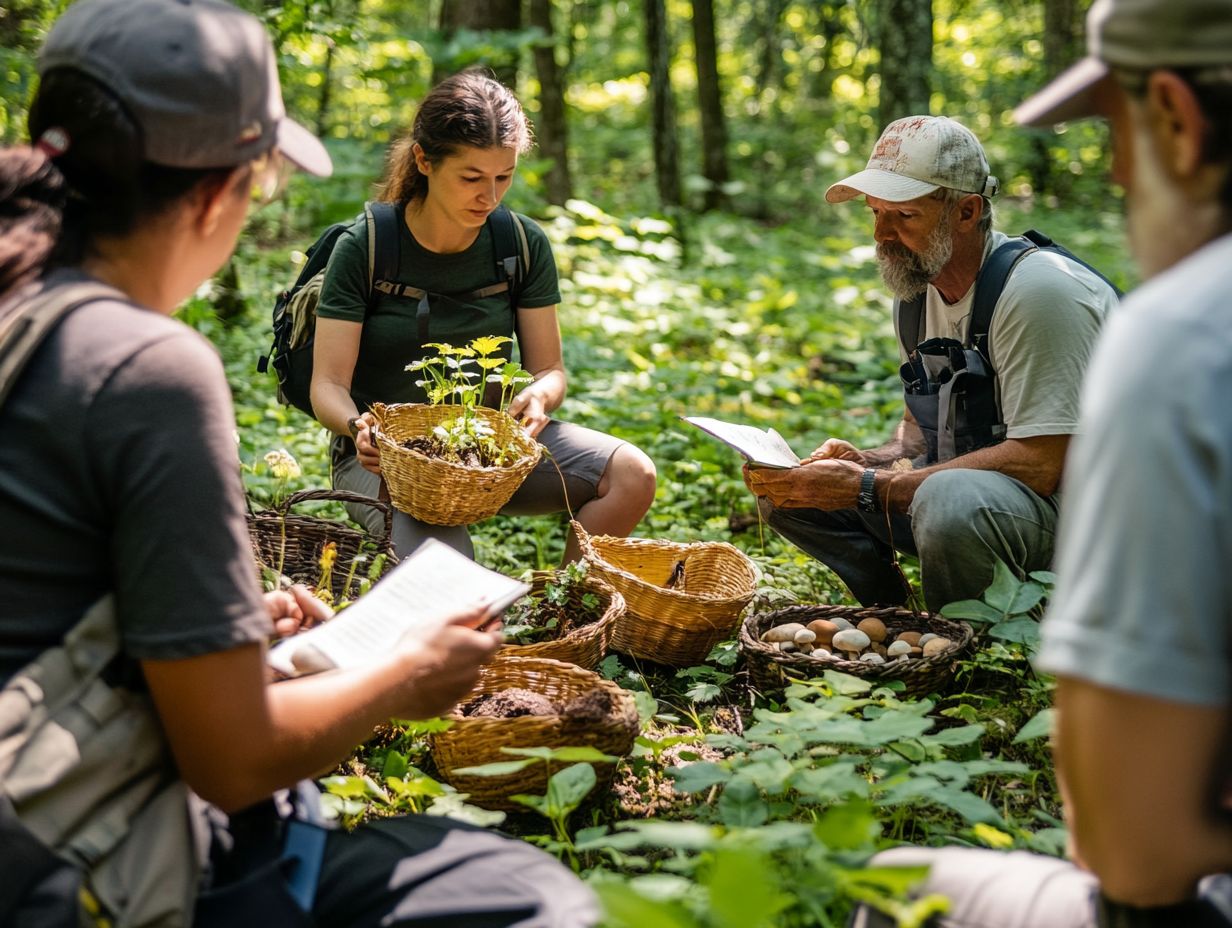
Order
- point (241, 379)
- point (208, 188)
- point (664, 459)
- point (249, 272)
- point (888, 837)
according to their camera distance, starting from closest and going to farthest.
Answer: point (208, 188), point (888, 837), point (664, 459), point (241, 379), point (249, 272)

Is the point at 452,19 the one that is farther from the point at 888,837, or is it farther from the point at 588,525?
the point at 888,837

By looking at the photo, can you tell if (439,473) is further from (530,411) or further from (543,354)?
(543,354)

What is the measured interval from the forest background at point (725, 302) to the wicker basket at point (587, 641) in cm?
20

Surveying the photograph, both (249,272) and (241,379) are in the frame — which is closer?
(241,379)

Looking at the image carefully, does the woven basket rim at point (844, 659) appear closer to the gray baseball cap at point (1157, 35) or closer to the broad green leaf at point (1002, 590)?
the broad green leaf at point (1002, 590)

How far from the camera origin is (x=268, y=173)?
180 cm

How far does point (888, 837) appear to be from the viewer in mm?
2545

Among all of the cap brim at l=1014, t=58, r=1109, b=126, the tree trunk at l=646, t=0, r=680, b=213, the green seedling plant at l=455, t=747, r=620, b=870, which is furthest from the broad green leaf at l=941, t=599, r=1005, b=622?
the tree trunk at l=646, t=0, r=680, b=213

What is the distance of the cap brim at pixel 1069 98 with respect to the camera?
142cm

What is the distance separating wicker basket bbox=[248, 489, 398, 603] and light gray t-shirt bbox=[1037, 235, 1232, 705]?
7.83 ft

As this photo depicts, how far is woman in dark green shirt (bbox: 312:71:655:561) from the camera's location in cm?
377

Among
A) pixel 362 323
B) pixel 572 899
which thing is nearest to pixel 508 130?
pixel 362 323

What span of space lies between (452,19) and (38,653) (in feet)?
25.0

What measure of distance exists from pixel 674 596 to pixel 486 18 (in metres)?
6.07
